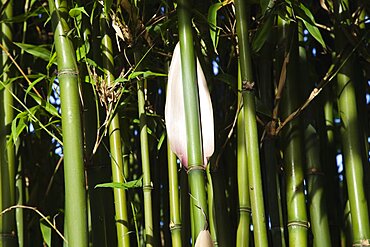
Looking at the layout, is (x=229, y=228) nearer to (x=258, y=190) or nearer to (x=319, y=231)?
(x=319, y=231)

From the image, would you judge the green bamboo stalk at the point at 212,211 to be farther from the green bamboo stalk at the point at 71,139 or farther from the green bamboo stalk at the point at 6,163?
the green bamboo stalk at the point at 6,163

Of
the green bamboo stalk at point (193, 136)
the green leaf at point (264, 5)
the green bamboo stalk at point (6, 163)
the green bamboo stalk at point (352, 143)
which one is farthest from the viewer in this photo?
the green bamboo stalk at point (6, 163)

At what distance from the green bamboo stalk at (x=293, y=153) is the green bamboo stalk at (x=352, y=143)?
7 centimetres

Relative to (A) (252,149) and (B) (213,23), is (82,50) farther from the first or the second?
(A) (252,149)

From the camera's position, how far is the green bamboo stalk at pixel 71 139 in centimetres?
91

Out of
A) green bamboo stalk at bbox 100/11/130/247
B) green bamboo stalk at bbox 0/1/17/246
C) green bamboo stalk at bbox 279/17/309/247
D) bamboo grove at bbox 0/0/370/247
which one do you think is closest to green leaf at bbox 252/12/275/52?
bamboo grove at bbox 0/0/370/247

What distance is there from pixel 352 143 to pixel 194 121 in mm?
375

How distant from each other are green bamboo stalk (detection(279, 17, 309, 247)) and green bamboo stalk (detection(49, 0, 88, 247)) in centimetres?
30

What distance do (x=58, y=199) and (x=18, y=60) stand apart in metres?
0.27

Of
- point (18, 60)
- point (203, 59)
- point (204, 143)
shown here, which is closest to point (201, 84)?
point (204, 143)

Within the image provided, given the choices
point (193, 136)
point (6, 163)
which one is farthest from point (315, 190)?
point (6, 163)

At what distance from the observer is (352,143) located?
113 centimetres

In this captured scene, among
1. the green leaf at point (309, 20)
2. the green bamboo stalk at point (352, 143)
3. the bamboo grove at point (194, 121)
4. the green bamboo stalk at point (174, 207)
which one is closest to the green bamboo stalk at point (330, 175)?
the bamboo grove at point (194, 121)

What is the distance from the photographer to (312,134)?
3.79ft
